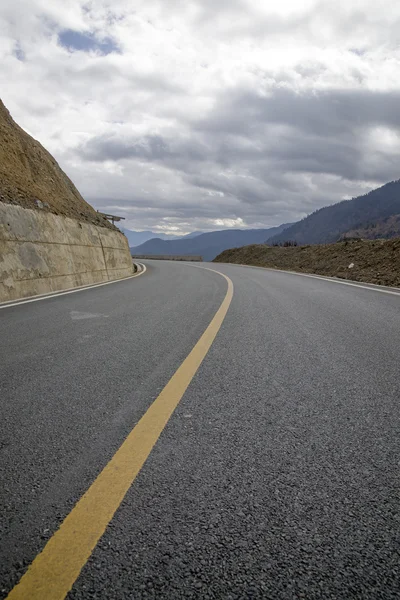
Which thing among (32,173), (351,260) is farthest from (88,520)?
(351,260)

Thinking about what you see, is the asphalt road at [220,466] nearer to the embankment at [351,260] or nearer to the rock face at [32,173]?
the rock face at [32,173]

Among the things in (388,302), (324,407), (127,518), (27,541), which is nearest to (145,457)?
(127,518)

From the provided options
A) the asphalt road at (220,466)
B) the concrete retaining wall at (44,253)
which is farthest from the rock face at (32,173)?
the asphalt road at (220,466)

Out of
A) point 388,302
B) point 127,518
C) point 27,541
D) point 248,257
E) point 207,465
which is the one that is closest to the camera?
point 27,541

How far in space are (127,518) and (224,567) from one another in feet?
1.33

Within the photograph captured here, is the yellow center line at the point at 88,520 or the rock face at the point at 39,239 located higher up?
the rock face at the point at 39,239

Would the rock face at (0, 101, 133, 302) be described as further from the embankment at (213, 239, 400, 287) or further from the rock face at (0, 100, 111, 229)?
the embankment at (213, 239, 400, 287)

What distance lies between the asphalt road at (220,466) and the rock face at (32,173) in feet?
34.2

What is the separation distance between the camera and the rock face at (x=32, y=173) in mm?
13398

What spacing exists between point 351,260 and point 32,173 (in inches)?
660

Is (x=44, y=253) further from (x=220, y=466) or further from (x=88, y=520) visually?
(x=88, y=520)

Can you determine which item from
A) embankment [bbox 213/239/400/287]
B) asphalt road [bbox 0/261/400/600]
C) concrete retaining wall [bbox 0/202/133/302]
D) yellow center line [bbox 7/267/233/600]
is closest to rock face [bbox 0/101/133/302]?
concrete retaining wall [bbox 0/202/133/302]

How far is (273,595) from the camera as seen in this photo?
1108 mm

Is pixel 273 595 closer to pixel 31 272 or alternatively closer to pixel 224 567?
pixel 224 567
